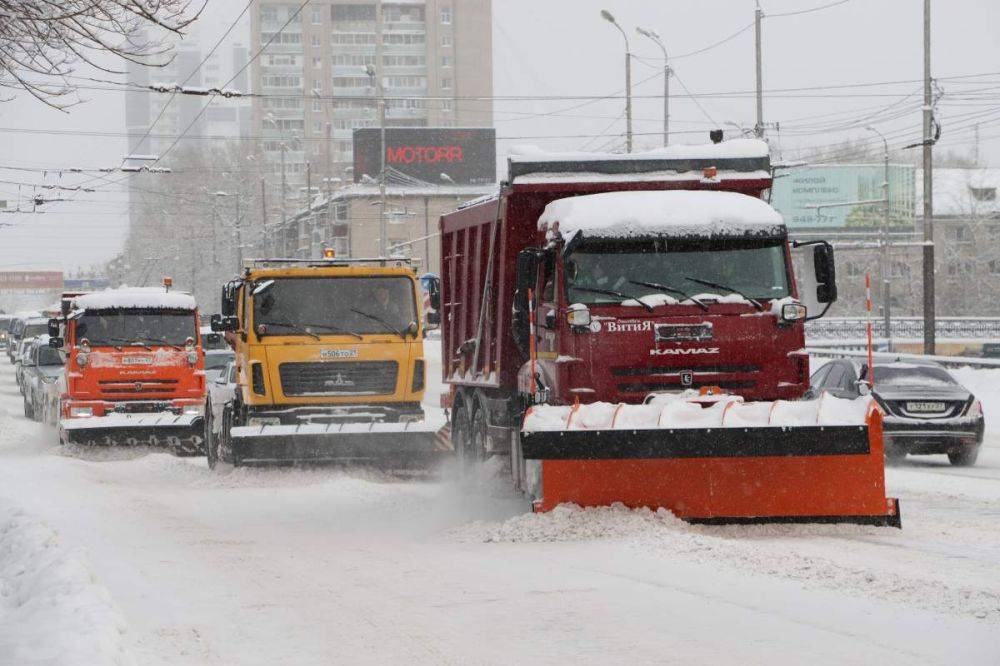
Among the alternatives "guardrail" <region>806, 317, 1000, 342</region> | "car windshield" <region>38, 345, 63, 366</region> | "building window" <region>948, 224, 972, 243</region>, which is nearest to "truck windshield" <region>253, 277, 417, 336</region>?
"car windshield" <region>38, 345, 63, 366</region>

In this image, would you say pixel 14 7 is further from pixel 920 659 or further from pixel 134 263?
pixel 134 263

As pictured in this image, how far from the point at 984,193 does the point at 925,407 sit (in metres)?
96.5

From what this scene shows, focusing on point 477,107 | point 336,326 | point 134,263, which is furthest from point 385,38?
point 336,326

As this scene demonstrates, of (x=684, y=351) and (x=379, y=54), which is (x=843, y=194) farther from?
(x=684, y=351)

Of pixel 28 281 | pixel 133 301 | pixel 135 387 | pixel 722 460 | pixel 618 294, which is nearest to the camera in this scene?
pixel 722 460

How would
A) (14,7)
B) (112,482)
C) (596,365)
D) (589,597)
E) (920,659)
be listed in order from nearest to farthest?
1. (920,659)
2. (589,597)
3. (14,7)
4. (596,365)
5. (112,482)

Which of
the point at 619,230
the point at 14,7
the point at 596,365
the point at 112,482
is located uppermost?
the point at 14,7

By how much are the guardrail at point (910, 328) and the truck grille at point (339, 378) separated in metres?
59.1

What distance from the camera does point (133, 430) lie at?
2192 centimetres

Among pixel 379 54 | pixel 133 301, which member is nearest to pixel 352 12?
pixel 379 54

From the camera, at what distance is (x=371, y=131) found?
97.2 meters

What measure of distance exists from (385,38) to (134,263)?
197 ft

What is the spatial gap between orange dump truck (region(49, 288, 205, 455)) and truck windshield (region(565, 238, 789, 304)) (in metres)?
11.6

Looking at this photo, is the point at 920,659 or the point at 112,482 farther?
the point at 112,482
